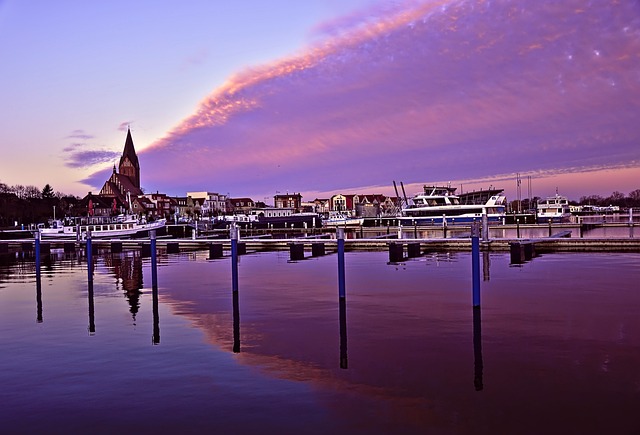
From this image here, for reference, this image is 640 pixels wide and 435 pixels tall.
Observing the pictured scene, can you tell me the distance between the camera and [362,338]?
1342cm

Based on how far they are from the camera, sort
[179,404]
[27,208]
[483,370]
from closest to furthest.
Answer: [179,404] < [483,370] < [27,208]

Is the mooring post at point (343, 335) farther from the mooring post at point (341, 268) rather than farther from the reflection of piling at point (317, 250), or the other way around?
the reflection of piling at point (317, 250)

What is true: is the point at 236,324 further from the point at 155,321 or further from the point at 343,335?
the point at 343,335

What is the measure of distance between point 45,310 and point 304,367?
11.6 m

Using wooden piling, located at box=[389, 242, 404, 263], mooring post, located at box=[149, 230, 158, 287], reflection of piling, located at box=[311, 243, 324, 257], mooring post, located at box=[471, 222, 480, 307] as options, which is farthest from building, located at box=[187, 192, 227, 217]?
mooring post, located at box=[471, 222, 480, 307]

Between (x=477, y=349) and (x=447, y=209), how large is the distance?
228 feet

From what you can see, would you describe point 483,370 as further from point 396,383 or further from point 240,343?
point 240,343

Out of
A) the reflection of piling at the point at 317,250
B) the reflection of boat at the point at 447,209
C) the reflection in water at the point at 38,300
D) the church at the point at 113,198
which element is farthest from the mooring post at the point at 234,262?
the church at the point at 113,198

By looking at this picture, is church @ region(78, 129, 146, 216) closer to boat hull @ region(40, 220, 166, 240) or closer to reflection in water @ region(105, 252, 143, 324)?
boat hull @ region(40, 220, 166, 240)

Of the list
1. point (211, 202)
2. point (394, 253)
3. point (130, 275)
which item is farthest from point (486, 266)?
point (211, 202)

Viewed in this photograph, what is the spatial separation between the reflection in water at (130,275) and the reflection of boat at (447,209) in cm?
4581

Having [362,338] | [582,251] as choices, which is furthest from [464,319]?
[582,251]

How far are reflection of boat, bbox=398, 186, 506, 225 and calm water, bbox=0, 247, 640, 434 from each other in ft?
182

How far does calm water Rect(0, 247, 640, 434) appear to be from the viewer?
849 centimetres
